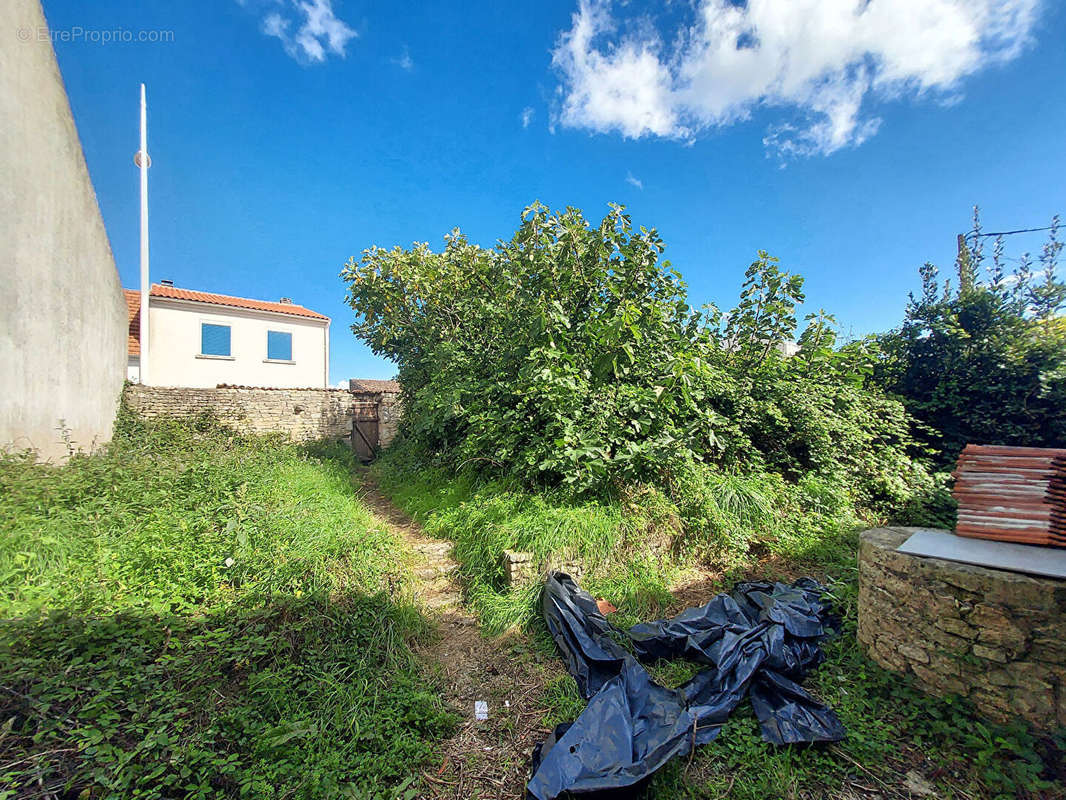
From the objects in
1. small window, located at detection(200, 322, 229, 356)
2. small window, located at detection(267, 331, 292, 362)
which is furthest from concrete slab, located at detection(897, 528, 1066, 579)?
small window, located at detection(200, 322, 229, 356)

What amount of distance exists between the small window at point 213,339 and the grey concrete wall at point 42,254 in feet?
25.5

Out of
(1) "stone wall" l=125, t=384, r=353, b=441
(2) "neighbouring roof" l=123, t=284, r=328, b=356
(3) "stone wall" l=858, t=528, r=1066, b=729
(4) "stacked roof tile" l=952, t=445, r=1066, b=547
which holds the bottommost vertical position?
(3) "stone wall" l=858, t=528, r=1066, b=729

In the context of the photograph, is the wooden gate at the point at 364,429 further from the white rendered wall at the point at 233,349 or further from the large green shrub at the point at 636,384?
the large green shrub at the point at 636,384

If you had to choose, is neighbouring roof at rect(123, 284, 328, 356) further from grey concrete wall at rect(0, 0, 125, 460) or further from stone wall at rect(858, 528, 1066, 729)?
stone wall at rect(858, 528, 1066, 729)

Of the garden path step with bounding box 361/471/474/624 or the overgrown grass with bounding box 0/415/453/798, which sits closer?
the overgrown grass with bounding box 0/415/453/798

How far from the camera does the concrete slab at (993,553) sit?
6.95ft

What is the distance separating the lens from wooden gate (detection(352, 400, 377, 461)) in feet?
35.5

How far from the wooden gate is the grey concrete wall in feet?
17.3

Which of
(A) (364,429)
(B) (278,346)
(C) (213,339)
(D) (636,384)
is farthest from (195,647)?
(B) (278,346)

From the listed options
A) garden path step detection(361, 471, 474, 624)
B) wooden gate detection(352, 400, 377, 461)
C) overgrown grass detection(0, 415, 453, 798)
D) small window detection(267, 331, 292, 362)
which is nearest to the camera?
overgrown grass detection(0, 415, 453, 798)

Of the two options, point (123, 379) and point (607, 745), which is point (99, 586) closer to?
point (607, 745)

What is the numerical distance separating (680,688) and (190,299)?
16.3m

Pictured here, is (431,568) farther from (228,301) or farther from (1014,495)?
(228,301)

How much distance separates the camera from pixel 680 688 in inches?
92.2
